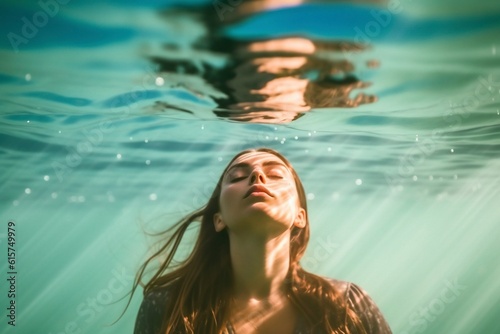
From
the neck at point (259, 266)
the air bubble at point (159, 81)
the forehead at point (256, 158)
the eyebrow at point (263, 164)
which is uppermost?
the air bubble at point (159, 81)

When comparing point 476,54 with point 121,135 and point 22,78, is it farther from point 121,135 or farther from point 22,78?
point 121,135

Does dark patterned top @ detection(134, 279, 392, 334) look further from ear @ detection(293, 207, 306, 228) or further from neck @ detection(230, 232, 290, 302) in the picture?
ear @ detection(293, 207, 306, 228)

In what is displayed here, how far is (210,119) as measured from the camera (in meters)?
12.8

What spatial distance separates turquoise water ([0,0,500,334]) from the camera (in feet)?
25.0

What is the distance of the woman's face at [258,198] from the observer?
479cm

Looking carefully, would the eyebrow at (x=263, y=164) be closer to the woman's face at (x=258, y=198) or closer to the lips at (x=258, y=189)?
the woman's face at (x=258, y=198)

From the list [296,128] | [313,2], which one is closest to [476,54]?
[313,2]

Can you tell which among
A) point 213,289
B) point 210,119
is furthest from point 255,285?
point 210,119

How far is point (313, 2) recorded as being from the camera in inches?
270

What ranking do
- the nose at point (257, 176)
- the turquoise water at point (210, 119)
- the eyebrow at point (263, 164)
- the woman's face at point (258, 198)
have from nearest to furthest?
the woman's face at point (258, 198) < the nose at point (257, 176) < the eyebrow at point (263, 164) < the turquoise water at point (210, 119)

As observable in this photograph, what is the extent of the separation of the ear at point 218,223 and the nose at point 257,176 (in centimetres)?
69

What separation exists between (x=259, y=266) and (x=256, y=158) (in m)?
1.28

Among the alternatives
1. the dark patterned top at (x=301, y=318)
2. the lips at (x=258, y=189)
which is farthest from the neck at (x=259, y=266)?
the lips at (x=258, y=189)

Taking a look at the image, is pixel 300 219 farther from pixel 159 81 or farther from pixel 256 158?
pixel 159 81
